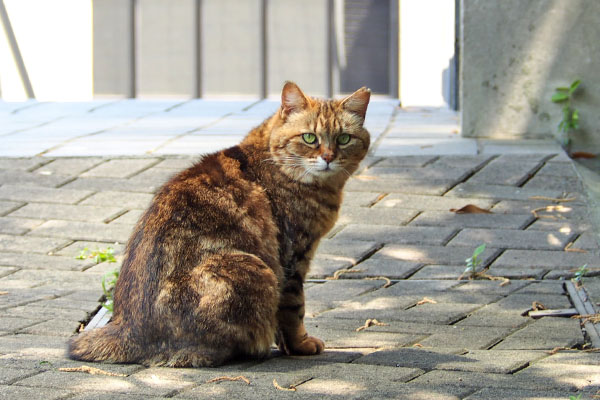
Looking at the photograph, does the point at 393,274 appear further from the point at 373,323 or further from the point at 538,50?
the point at 538,50

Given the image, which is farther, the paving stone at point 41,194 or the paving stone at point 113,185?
the paving stone at point 113,185

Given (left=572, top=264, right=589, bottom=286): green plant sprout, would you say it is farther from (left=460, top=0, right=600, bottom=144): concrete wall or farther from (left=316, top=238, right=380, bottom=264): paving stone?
(left=460, top=0, right=600, bottom=144): concrete wall

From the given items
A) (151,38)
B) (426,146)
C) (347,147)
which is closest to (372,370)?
(347,147)

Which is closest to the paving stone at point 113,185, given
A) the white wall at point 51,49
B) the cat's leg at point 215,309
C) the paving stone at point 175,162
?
the paving stone at point 175,162

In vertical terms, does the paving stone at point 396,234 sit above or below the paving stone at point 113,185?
below

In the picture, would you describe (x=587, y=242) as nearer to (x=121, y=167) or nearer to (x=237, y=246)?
(x=237, y=246)

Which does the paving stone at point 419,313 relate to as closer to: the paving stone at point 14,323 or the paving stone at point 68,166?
the paving stone at point 14,323

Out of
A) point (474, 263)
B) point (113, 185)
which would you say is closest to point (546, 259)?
point (474, 263)

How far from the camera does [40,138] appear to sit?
6840 mm

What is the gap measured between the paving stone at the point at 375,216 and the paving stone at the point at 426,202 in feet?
0.21

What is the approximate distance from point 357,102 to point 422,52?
791cm

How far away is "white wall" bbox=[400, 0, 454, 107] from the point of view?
10.5 m

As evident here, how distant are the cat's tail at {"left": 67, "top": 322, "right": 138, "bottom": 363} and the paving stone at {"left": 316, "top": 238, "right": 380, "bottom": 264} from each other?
1.89m

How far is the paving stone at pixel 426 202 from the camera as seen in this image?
5.22 m
